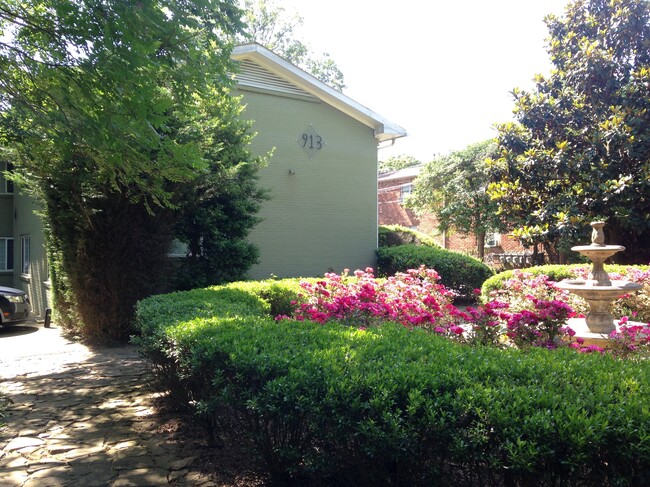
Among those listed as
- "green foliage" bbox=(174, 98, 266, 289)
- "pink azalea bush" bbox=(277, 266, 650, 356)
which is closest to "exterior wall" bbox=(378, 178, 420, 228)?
"green foliage" bbox=(174, 98, 266, 289)

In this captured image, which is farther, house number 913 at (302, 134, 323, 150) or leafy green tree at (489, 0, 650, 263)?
house number 913 at (302, 134, 323, 150)

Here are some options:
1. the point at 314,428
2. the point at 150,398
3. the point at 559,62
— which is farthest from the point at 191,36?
the point at 559,62

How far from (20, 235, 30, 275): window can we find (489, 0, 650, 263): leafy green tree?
15272 mm

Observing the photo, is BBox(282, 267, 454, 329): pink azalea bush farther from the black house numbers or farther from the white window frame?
the white window frame

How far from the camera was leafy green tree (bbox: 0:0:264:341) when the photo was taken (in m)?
5.64

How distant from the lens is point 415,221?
2964 cm

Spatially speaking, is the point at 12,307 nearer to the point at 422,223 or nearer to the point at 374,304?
the point at 374,304

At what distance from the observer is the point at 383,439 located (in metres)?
2.66

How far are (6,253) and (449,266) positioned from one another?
15957 millimetres

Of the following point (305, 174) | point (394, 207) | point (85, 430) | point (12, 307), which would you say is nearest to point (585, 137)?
point (305, 174)

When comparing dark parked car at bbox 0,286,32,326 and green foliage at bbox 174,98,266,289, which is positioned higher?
green foliage at bbox 174,98,266,289

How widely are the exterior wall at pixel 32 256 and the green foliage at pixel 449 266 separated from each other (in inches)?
382

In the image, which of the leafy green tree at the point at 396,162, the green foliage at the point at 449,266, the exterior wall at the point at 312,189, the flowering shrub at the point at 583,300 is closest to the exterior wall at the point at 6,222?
the exterior wall at the point at 312,189

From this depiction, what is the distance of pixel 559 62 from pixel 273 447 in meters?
14.4
